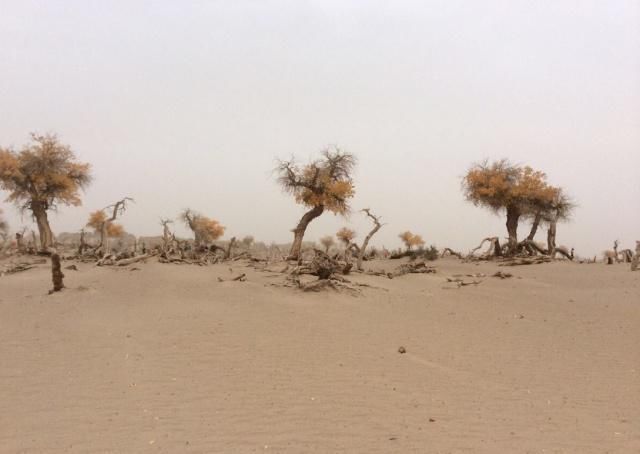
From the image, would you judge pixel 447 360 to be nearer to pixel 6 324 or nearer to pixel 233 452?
pixel 233 452

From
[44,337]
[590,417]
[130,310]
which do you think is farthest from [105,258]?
[590,417]

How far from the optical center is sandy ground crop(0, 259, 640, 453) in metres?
4.13

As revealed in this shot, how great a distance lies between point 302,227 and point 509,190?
41.6 feet

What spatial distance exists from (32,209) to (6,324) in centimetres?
2092

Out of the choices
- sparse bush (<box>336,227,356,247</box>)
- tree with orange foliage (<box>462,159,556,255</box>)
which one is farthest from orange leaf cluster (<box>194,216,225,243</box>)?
tree with orange foliage (<box>462,159,556,255</box>)

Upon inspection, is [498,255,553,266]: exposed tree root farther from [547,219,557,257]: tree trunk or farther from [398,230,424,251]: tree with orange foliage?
[398,230,424,251]: tree with orange foliage

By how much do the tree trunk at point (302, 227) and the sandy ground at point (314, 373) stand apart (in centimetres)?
1162

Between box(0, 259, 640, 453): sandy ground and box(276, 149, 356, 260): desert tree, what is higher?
box(276, 149, 356, 260): desert tree

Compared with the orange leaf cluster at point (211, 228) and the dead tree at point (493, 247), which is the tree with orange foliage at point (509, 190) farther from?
the orange leaf cluster at point (211, 228)

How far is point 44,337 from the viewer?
7633 millimetres

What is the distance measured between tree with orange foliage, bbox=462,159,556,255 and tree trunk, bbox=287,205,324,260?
10.3 m

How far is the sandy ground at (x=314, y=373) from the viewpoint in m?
4.13

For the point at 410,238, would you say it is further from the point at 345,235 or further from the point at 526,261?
the point at 526,261

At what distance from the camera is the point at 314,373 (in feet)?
19.4
